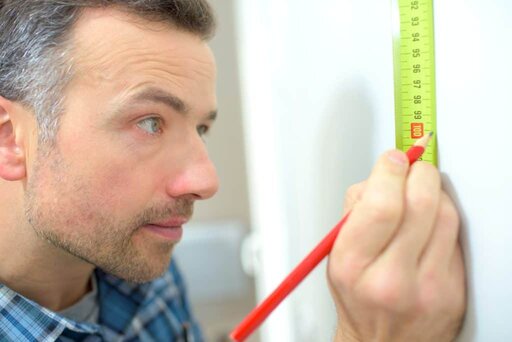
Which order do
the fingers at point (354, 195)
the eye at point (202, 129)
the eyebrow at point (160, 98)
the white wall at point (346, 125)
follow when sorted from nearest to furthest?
the white wall at point (346, 125)
the fingers at point (354, 195)
the eyebrow at point (160, 98)
the eye at point (202, 129)

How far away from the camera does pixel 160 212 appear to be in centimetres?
87

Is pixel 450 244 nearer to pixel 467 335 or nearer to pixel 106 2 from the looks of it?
pixel 467 335

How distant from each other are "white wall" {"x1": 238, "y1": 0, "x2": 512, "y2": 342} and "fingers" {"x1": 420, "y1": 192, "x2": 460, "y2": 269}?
0.01 metres

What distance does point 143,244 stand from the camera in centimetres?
90

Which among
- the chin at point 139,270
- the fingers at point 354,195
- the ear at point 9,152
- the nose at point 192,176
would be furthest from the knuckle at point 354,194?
the ear at point 9,152

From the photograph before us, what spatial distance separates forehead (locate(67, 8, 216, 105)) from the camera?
830 millimetres

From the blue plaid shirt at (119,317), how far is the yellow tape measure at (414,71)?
665 mm

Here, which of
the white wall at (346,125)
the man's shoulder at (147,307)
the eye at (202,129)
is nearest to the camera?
the white wall at (346,125)

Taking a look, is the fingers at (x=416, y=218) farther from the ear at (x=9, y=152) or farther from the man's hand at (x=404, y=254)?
the ear at (x=9, y=152)

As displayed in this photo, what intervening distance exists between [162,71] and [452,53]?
437mm

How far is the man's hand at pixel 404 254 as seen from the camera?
593 millimetres

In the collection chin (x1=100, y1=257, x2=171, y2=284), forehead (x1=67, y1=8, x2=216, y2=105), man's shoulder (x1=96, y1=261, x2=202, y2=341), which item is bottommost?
man's shoulder (x1=96, y1=261, x2=202, y2=341)

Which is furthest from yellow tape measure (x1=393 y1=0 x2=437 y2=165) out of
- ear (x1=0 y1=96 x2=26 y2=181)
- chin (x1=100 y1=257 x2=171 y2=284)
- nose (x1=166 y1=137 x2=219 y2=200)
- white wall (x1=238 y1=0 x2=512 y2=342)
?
ear (x1=0 y1=96 x2=26 y2=181)

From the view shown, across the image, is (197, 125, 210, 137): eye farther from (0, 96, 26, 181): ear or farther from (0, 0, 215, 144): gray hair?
(0, 96, 26, 181): ear
